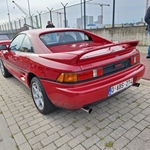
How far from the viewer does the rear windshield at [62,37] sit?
9.61 ft

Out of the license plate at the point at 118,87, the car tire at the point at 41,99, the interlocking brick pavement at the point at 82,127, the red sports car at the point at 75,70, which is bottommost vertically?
the interlocking brick pavement at the point at 82,127

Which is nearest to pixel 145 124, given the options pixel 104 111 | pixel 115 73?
pixel 104 111

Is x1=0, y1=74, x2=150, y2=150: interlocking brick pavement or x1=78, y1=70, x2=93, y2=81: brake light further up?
x1=78, y1=70, x2=93, y2=81: brake light

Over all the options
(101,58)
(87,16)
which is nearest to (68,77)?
(101,58)

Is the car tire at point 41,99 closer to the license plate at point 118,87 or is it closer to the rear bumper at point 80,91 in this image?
the rear bumper at point 80,91

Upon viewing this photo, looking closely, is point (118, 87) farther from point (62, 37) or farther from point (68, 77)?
point (62, 37)

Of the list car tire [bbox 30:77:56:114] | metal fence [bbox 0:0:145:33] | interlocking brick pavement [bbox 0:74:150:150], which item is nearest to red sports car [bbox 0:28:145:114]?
car tire [bbox 30:77:56:114]

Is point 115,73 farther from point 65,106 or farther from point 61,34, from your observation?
point 61,34

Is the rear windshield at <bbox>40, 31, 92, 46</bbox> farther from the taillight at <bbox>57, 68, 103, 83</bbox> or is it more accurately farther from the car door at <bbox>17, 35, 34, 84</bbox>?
the taillight at <bbox>57, 68, 103, 83</bbox>

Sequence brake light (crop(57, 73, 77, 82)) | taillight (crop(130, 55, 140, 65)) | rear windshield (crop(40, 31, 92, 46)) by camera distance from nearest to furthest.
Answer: brake light (crop(57, 73, 77, 82)) → taillight (crop(130, 55, 140, 65)) → rear windshield (crop(40, 31, 92, 46))

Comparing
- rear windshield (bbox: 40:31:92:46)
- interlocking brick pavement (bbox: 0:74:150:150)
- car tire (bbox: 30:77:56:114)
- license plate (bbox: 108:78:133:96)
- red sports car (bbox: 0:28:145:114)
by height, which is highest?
rear windshield (bbox: 40:31:92:46)

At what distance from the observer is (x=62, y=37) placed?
125 inches

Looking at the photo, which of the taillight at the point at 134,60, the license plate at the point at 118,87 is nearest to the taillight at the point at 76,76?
the license plate at the point at 118,87

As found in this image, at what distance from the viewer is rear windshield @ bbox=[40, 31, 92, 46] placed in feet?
9.61
